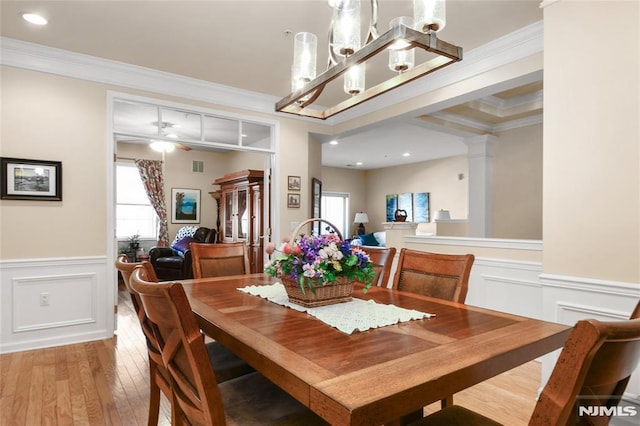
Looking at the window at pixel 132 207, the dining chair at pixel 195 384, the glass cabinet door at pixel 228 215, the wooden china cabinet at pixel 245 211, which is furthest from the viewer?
the window at pixel 132 207

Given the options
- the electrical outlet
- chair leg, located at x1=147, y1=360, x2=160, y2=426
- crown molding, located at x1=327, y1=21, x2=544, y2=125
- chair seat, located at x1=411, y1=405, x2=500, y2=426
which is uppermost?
crown molding, located at x1=327, y1=21, x2=544, y2=125

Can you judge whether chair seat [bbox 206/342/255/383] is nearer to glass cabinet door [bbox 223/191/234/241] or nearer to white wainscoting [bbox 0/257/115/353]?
white wainscoting [bbox 0/257/115/353]

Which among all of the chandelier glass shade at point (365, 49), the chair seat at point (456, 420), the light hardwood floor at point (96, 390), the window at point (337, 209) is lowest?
the light hardwood floor at point (96, 390)

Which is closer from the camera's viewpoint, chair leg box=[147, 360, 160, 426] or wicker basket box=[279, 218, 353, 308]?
wicker basket box=[279, 218, 353, 308]

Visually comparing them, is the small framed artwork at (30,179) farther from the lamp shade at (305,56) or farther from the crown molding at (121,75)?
the lamp shade at (305,56)

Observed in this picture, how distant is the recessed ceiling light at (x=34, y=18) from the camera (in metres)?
2.65

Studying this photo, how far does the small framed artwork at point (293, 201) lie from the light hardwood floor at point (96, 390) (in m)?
2.27

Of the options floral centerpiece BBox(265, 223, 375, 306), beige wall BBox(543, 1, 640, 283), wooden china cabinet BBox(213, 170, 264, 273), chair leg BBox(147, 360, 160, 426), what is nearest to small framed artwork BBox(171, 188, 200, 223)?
wooden china cabinet BBox(213, 170, 264, 273)

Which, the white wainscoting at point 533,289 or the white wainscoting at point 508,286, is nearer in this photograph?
the white wainscoting at point 533,289

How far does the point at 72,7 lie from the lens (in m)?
2.56

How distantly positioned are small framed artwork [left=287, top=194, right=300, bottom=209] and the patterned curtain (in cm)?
356

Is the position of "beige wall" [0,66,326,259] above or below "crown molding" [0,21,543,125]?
below

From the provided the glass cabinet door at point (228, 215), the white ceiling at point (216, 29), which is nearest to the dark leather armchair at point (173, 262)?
the glass cabinet door at point (228, 215)

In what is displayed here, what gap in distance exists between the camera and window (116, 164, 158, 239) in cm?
689
